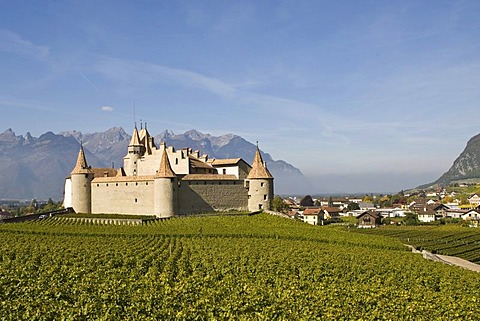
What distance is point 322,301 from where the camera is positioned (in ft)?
58.2

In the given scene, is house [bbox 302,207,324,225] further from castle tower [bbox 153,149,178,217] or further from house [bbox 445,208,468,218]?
castle tower [bbox 153,149,178,217]

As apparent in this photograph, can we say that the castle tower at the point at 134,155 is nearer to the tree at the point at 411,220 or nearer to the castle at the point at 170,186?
the castle at the point at 170,186

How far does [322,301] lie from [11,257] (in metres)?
20.0

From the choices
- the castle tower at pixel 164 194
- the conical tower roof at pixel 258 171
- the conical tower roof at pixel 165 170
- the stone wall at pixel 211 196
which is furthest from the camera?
the conical tower roof at pixel 258 171

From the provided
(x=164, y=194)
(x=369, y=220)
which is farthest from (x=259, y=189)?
(x=369, y=220)

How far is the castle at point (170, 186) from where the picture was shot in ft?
194

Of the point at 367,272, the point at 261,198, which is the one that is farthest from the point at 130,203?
the point at 367,272

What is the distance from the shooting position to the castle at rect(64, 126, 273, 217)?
5909cm

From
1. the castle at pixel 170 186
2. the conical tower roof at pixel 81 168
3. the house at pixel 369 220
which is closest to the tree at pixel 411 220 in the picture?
the house at pixel 369 220

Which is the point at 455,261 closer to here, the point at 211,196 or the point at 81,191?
the point at 211,196

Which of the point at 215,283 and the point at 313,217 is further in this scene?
the point at 313,217

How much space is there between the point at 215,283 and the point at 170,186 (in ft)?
126

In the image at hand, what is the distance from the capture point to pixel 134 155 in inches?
2835

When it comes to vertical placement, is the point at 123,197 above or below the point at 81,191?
below
